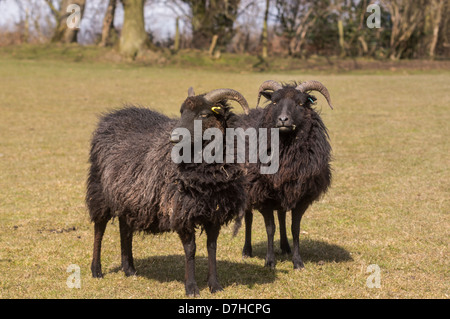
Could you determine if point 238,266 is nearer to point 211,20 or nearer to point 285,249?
point 285,249

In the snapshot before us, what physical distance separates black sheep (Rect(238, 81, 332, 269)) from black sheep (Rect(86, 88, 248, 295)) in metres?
1.18

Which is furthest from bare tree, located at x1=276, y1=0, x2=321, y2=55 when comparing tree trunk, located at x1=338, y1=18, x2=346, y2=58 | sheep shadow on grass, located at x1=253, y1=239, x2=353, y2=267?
sheep shadow on grass, located at x1=253, y1=239, x2=353, y2=267

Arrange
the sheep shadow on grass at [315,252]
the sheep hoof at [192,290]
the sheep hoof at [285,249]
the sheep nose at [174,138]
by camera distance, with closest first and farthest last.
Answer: the sheep nose at [174,138] < the sheep hoof at [192,290] < the sheep shadow on grass at [315,252] < the sheep hoof at [285,249]

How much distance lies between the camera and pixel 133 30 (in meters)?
34.3

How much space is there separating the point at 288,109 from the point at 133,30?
93.7ft

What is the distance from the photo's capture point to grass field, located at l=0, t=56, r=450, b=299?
6629mm

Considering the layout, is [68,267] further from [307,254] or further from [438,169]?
[438,169]

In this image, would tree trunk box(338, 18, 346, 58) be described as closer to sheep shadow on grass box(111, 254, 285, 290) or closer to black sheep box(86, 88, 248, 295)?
sheep shadow on grass box(111, 254, 285, 290)

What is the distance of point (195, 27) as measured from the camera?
43250 mm

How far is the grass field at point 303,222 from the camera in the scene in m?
6.63

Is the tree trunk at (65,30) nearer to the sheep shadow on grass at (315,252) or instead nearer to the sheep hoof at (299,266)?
the sheep shadow on grass at (315,252)

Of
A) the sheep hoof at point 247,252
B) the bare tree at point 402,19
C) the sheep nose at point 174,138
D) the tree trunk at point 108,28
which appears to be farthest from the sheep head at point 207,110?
the bare tree at point 402,19
